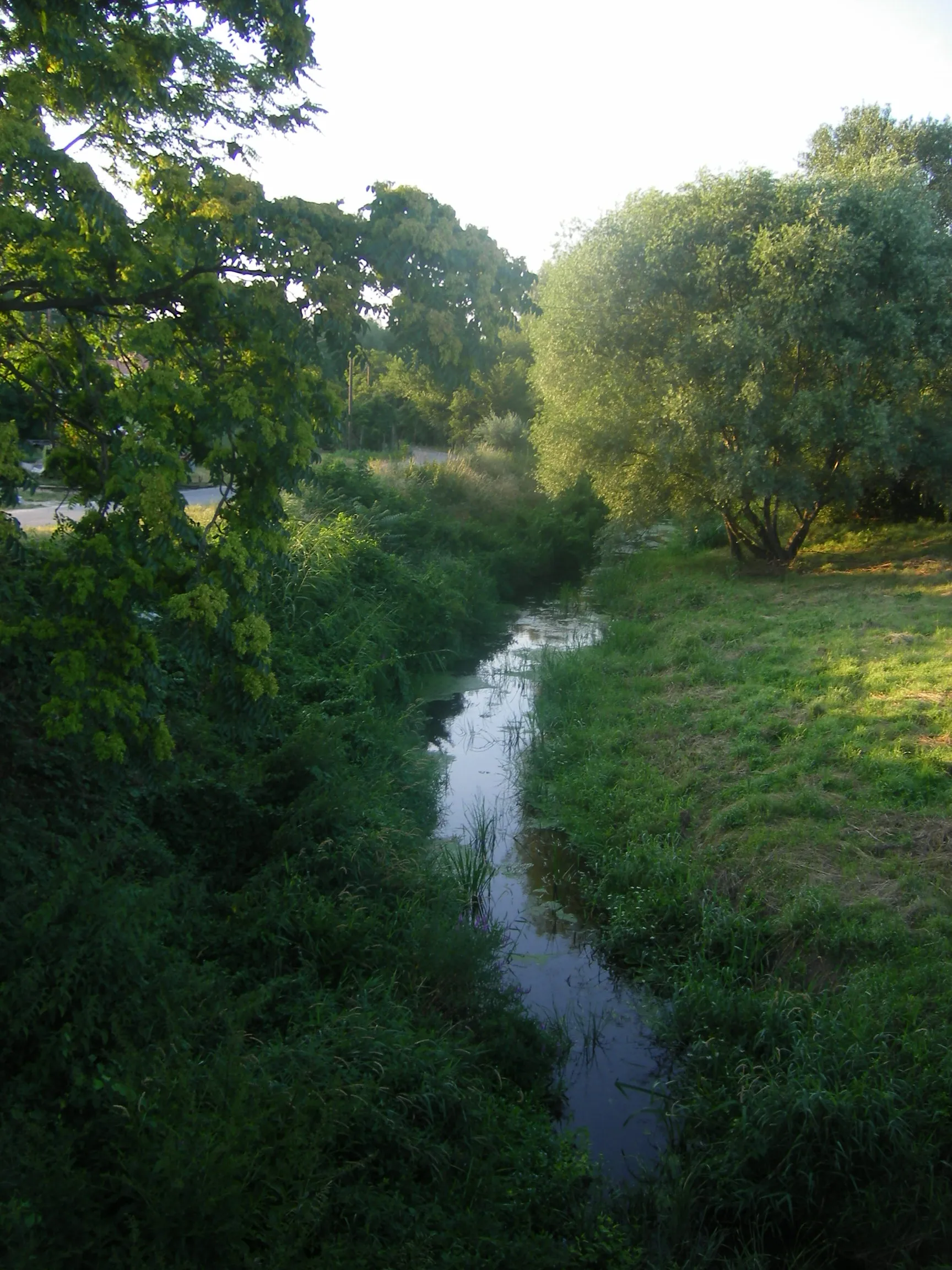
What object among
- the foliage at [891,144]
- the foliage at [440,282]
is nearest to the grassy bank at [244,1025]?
the foliage at [440,282]

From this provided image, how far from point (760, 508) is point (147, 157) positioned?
1637cm

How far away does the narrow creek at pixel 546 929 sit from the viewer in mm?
5836

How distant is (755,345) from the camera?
1577cm

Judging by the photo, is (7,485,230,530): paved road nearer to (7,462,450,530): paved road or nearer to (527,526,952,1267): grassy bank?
(7,462,450,530): paved road

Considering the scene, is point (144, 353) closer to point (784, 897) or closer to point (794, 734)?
point (784, 897)

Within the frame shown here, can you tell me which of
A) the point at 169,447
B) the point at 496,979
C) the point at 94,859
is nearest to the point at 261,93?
the point at 169,447

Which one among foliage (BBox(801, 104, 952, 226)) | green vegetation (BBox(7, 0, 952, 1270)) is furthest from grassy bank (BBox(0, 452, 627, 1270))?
foliage (BBox(801, 104, 952, 226))

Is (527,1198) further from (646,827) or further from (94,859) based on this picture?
(646,827)

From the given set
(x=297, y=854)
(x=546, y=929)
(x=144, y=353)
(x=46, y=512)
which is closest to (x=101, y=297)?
(x=144, y=353)

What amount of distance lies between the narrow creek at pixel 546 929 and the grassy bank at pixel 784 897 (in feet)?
0.80

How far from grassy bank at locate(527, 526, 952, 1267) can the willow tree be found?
3275 mm

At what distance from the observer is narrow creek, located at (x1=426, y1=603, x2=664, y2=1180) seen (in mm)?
5836

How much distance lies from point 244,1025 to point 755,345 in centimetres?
1402

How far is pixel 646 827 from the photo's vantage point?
880 cm
